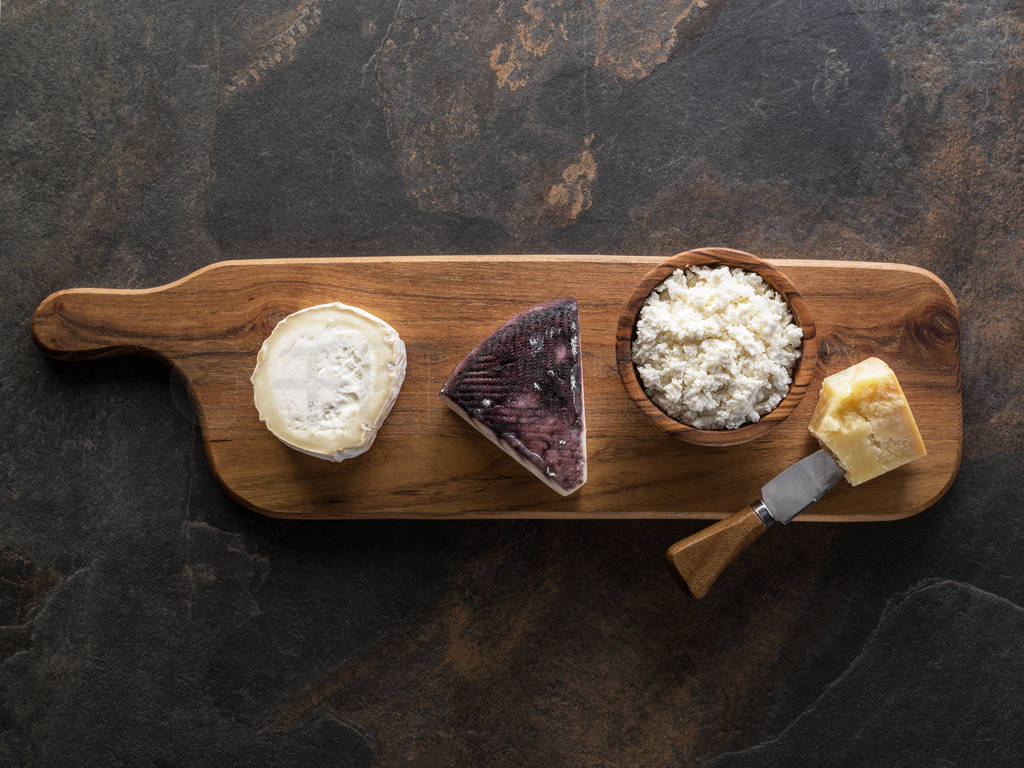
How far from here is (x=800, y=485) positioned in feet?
6.49

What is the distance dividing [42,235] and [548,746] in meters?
2.25

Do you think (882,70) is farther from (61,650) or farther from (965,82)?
(61,650)

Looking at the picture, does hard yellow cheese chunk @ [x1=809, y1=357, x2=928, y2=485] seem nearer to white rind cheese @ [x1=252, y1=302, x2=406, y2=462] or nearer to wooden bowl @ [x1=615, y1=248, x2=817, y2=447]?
wooden bowl @ [x1=615, y1=248, x2=817, y2=447]

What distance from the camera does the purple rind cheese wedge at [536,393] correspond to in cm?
191

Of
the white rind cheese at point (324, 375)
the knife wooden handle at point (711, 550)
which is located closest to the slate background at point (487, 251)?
the knife wooden handle at point (711, 550)

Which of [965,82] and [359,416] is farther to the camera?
[965,82]

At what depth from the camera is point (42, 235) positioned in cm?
226

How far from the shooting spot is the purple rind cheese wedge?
191cm

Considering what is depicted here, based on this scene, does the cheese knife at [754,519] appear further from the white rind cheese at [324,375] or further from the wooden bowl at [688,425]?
the white rind cheese at [324,375]

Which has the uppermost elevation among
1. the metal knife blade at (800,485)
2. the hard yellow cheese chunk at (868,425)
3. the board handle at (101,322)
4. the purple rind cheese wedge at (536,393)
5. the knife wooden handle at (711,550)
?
the board handle at (101,322)

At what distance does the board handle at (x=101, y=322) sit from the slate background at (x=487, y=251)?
0.13 m

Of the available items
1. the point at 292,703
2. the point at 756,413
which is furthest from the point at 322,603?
the point at 756,413

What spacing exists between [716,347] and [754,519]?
20.3 inches

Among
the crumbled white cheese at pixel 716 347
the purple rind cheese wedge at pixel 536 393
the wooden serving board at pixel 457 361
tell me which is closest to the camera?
the crumbled white cheese at pixel 716 347
